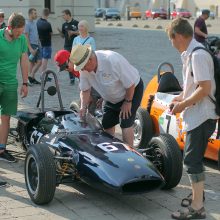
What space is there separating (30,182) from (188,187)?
5.42ft

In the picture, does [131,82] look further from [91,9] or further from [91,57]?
[91,9]

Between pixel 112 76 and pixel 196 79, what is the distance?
135cm

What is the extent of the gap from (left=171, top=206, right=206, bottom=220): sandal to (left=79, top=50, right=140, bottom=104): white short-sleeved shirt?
4.99ft

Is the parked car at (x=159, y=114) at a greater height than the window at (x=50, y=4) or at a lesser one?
lesser

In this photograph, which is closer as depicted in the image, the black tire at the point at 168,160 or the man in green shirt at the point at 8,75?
the black tire at the point at 168,160

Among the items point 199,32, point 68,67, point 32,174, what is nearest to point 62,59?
point 68,67

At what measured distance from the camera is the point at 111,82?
578 centimetres

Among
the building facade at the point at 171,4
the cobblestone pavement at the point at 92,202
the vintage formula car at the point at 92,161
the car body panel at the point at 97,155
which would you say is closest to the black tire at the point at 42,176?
the vintage formula car at the point at 92,161

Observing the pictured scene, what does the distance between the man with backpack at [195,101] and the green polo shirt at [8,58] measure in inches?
99.9

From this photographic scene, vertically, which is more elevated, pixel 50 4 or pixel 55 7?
pixel 50 4

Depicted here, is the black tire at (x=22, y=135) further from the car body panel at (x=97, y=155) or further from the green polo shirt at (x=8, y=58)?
the green polo shirt at (x=8, y=58)

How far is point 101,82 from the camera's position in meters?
5.80

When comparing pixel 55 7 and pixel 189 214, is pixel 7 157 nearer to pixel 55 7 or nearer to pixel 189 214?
pixel 189 214

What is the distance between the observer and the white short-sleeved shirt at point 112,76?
5691 millimetres
